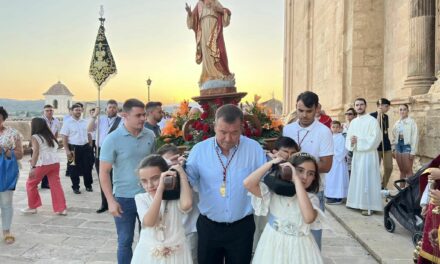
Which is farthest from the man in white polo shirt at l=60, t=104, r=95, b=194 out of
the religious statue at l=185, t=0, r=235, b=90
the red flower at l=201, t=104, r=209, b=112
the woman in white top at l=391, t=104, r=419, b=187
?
the woman in white top at l=391, t=104, r=419, b=187

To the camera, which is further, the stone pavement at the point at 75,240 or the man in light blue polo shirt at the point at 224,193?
the stone pavement at the point at 75,240

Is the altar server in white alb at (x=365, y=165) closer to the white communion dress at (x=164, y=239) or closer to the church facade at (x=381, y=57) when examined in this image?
the church facade at (x=381, y=57)

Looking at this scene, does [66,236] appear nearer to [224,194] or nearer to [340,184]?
[224,194]

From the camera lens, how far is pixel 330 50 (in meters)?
14.9

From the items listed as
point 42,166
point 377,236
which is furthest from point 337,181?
point 42,166

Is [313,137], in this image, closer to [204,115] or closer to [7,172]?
[204,115]

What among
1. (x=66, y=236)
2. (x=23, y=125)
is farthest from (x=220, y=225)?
(x=23, y=125)

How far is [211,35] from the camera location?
5.87 meters

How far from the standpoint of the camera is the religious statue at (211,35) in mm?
5812

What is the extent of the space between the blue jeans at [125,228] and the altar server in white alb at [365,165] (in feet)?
16.2

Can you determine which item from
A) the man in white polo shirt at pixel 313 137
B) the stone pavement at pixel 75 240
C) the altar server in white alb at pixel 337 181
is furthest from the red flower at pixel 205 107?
the altar server in white alb at pixel 337 181

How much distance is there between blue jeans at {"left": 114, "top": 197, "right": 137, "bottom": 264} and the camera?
3.93 metres

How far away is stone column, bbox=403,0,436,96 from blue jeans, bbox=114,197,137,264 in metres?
7.59

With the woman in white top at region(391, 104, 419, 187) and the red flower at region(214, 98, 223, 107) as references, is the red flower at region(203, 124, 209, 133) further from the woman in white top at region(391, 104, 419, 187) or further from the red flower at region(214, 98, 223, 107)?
the woman in white top at region(391, 104, 419, 187)
